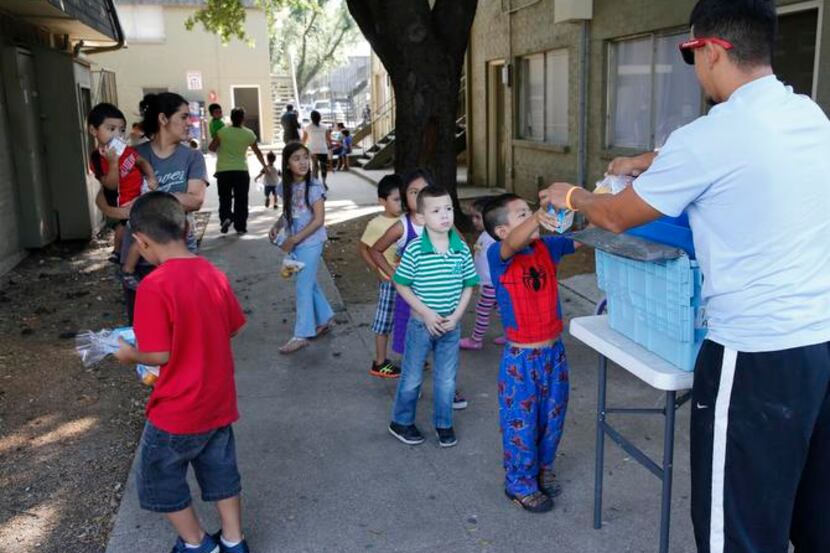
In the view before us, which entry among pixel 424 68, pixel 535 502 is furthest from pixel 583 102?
pixel 535 502

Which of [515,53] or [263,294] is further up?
[515,53]

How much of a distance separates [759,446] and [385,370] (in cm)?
326

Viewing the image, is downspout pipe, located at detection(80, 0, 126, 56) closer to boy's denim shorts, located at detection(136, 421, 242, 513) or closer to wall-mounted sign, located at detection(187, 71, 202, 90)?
boy's denim shorts, located at detection(136, 421, 242, 513)

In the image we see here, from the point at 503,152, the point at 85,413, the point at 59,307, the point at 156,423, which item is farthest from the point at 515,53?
the point at 156,423

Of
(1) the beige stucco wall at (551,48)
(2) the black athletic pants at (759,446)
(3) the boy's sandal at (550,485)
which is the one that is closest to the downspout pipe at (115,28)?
(1) the beige stucco wall at (551,48)

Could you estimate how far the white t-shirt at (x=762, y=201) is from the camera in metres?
→ 1.99

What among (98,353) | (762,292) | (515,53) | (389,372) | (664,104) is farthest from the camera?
(515,53)

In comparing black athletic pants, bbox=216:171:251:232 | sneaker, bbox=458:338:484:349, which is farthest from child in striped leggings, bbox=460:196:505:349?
black athletic pants, bbox=216:171:251:232

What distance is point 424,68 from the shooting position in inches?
384

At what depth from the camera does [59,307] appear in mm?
7215

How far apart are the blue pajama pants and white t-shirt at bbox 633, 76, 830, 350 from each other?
1358 mm

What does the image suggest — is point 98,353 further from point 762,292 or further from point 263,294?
point 263,294

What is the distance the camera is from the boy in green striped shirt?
386 cm

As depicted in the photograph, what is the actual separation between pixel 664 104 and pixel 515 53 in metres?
4.71
